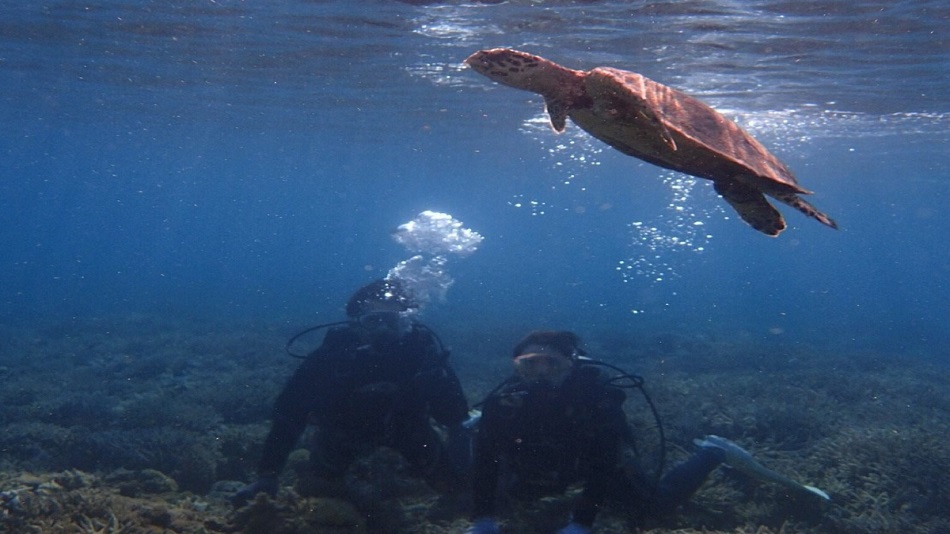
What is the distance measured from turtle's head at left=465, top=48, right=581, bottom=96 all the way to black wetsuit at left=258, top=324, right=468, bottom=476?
4554 mm

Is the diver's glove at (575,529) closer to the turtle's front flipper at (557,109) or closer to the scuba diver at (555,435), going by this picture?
the scuba diver at (555,435)

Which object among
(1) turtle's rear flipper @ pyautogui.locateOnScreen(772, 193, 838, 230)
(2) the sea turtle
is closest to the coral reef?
(1) turtle's rear flipper @ pyautogui.locateOnScreen(772, 193, 838, 230)

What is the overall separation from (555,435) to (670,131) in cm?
400

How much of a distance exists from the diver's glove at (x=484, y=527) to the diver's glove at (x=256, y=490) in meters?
2.37

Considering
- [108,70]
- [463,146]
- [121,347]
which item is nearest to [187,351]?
[121,347]

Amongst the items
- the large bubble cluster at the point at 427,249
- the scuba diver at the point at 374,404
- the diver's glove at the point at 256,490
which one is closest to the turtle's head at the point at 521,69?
the scuba diver at the point at 374,404

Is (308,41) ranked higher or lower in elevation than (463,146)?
higher

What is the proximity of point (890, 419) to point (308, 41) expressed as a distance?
17.3 meters

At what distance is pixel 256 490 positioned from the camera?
6461mm

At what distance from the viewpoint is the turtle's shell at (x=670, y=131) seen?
2848 millimetres

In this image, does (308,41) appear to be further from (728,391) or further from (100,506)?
(728,391)

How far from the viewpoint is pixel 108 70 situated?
20.7m

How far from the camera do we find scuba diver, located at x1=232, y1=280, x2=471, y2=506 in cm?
Answer: 677

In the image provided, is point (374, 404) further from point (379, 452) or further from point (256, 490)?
point (256, 490)
